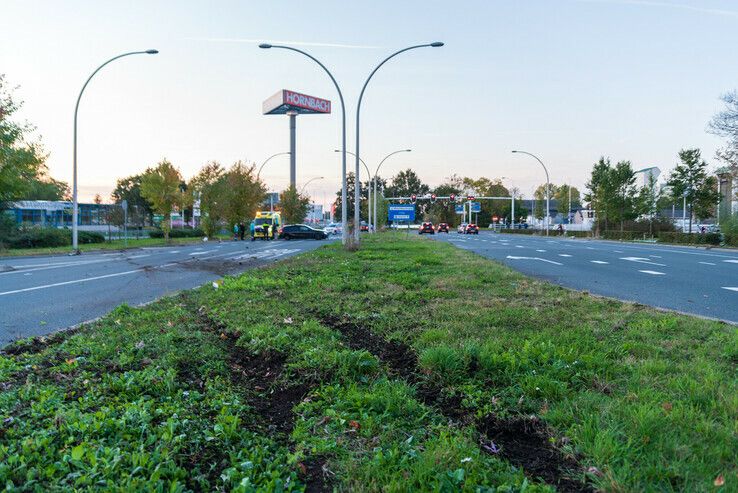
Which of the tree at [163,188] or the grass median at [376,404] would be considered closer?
the grass median at [376,404]

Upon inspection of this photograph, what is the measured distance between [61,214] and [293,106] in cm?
4973

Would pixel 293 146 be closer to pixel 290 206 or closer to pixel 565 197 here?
pixel 290 206

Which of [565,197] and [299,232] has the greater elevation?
[565,197]

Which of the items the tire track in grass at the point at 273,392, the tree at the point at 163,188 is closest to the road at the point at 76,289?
the tire track in grass at the point at 273,392

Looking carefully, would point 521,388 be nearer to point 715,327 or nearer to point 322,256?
point 715,327

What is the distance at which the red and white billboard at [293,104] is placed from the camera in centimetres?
10038

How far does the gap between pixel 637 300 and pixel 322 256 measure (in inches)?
476

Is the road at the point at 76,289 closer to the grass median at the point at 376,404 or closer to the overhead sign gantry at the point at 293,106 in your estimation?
the grass median at the point at 376,404

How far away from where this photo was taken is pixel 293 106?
102 m

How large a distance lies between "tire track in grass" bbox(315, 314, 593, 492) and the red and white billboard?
10055 centimetres

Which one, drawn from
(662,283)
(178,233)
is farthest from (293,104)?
(662,283)

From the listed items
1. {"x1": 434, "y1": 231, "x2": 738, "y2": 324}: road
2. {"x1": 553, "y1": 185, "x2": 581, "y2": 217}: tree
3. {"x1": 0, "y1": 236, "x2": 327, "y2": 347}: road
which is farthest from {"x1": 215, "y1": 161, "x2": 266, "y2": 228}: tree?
{"x1": 553, "y1": 185, "x2": 581, "y2": 217}: tree

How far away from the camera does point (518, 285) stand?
35.7 feet

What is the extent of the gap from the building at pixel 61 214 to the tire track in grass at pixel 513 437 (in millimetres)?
55772
